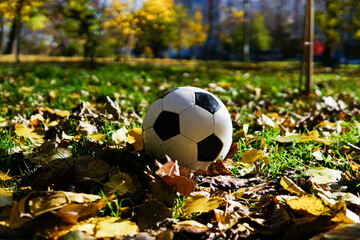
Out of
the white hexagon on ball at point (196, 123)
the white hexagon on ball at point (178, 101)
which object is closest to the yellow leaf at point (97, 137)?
the white hexagon on ball at point (178, 101)

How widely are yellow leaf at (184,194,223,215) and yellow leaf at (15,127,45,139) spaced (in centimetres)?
150

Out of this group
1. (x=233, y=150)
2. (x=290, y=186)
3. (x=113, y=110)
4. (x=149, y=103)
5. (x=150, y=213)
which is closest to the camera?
(x=150, y=213)

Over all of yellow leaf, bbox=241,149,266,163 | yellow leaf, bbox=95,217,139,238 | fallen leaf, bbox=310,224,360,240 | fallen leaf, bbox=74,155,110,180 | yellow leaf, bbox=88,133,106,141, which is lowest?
yellow leaf, bbox=95,217,139,238

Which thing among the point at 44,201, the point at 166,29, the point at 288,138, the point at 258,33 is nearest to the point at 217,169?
the point at 288,138

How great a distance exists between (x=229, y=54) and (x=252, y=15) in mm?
5732

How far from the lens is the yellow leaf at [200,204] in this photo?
1.54 meters

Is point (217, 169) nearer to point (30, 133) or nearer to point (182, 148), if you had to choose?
point (182, 148)

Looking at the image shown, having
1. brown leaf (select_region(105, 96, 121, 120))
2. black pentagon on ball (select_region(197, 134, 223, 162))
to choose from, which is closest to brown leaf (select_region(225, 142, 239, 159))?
black pentagon on ball (select_region(197, 134, 223, 162))

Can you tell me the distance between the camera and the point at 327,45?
20594mm

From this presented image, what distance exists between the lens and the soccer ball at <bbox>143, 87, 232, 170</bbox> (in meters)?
2.05

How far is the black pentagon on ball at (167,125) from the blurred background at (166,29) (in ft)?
29.1

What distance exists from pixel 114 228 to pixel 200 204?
423 mm

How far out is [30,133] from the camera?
259 centimetres

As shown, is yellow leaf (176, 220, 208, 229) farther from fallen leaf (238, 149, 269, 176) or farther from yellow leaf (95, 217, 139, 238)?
fallen leaf (238, 149, 269, 176)
